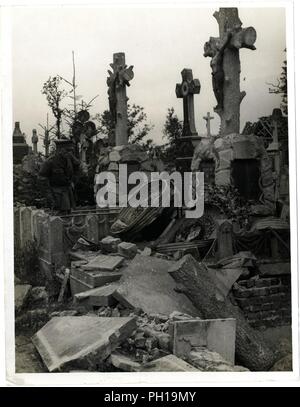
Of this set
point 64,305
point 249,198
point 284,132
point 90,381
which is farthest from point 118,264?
point 284,132

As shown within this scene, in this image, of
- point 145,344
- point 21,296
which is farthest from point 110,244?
point 145,344

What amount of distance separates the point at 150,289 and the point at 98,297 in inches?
20.2

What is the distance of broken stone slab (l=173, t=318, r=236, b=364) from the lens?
5.13m

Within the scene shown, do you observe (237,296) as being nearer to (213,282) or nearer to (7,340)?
(213,282)

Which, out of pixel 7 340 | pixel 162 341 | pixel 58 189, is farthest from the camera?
pixel 58 189

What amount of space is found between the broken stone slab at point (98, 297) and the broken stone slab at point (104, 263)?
0.19 metres

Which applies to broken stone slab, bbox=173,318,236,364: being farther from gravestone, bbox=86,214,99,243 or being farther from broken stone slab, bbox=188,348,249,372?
gravestone, bbox=86,214,99,243

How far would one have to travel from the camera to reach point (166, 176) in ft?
18.8

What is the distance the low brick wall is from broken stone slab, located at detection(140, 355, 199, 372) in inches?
35.5

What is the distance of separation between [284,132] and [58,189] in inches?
93.0

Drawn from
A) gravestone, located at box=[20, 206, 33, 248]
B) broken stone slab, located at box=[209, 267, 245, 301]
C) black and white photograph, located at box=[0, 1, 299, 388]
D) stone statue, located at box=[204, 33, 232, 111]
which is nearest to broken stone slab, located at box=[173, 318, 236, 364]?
black and white photograph, located at box=[0, 1, 299, 388]

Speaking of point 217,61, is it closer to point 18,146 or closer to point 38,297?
point 18,146
